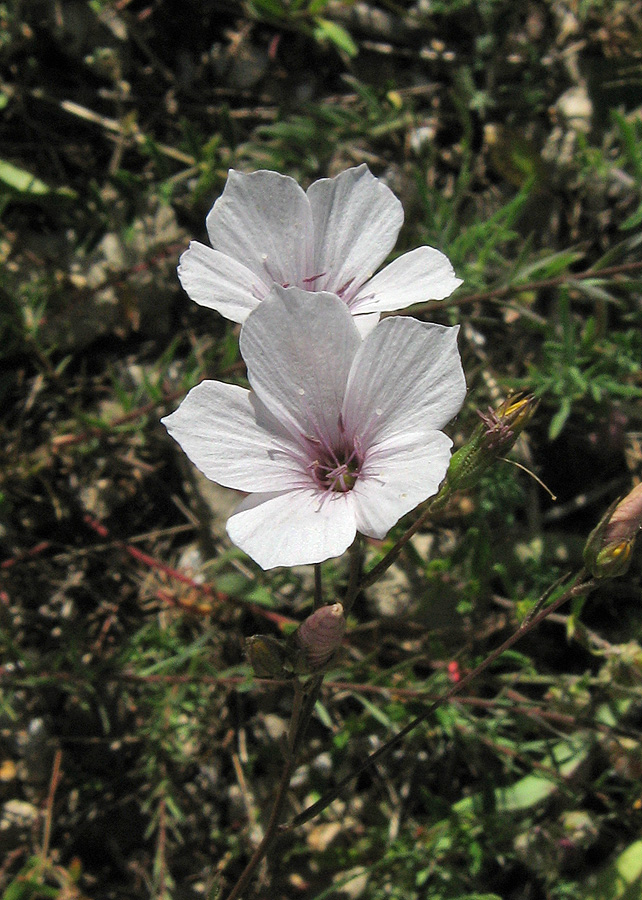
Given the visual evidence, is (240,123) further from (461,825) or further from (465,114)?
(461,825)

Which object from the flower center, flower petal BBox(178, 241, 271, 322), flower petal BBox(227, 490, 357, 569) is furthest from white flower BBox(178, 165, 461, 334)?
flower petal BBox(227, 490, 357, 569)

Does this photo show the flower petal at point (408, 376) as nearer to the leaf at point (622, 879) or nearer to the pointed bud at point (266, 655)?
the pointed bud at point (266, 655)

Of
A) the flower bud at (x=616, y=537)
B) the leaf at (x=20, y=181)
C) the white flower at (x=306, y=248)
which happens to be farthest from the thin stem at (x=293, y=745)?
the leaf at (x=20, y=181)

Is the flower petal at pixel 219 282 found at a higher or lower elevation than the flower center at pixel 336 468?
higher

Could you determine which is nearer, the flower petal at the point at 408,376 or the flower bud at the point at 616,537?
the flower petal at the point at 408,376

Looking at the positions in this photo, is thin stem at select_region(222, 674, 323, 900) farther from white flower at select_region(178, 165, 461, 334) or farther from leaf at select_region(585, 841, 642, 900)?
leaf at select_region(585, 841, 642, 900)

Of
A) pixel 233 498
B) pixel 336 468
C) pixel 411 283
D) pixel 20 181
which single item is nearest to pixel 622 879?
pixel 336 468

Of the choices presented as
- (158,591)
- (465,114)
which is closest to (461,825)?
(158,591)
